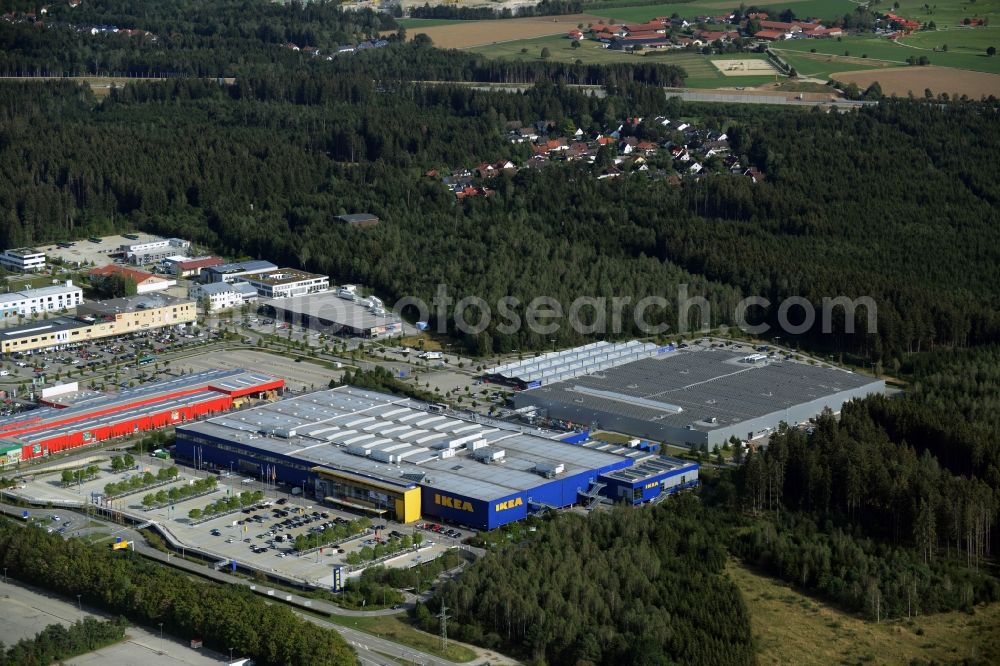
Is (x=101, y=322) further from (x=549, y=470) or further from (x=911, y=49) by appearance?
(x=911, y=49)

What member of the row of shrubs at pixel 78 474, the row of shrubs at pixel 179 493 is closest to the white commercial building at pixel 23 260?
the row of shrubs at pixel 78 474

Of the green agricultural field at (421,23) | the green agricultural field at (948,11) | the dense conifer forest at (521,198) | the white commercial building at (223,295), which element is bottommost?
the white commercial building at (223,295)

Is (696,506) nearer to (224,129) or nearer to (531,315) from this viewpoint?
(531,315)

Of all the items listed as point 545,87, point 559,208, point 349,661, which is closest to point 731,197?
point 559,208

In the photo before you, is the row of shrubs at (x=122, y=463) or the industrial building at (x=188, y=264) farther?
the industrial building at (x=188, y=264)

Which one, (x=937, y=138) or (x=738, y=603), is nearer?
(x=738, y=603)

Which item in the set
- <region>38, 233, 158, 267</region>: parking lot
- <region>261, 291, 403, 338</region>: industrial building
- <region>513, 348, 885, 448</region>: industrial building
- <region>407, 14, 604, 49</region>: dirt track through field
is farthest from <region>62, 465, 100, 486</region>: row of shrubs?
<region>407, 14, 604, 49</region>: dirt track through field

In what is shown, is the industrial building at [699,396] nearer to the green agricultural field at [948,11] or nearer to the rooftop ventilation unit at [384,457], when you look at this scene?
the rooftop ventilation unit at [384,457]
